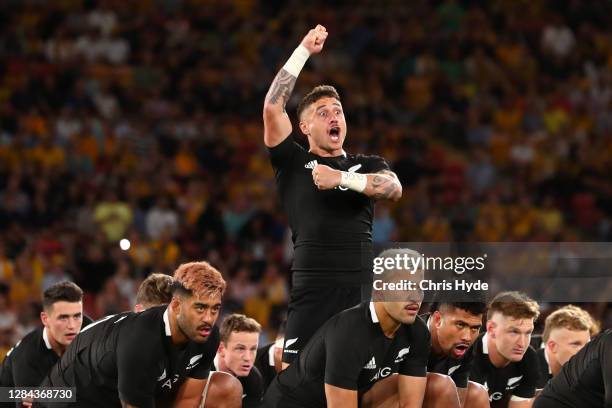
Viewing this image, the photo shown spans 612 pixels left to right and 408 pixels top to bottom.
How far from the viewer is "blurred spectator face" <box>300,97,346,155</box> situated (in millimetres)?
5949

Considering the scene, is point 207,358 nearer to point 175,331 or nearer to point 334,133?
point 175,331

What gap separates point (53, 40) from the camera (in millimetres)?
15031

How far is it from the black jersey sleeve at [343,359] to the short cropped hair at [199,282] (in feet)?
2.13

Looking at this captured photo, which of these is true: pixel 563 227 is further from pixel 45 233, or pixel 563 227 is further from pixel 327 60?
pixel 45 233

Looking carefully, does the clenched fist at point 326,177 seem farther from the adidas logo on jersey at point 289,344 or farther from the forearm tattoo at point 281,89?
the adidas logo on jersey at point 289,344

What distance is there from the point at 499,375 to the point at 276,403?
1623mm

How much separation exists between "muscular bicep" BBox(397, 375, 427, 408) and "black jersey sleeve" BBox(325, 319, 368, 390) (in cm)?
40

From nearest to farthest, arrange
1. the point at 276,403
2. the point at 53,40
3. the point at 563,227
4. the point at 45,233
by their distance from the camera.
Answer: the point at 276,403 → the point at 45,233 → the point at 563,227 → the point at 53,40

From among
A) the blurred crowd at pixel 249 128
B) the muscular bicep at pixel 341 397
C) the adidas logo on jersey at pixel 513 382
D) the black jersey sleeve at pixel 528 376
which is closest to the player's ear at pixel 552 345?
the black jersey sleeve at pixel 528 376

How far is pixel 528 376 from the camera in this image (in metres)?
6.88

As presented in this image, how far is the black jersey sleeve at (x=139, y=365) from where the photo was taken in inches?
222

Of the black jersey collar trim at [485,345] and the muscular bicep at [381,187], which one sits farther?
the black jersey collar trim at [485,345]

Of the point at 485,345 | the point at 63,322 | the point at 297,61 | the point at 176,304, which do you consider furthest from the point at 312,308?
the point at 63,322

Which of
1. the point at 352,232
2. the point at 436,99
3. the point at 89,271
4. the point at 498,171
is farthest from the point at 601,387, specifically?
the point at 436,99
